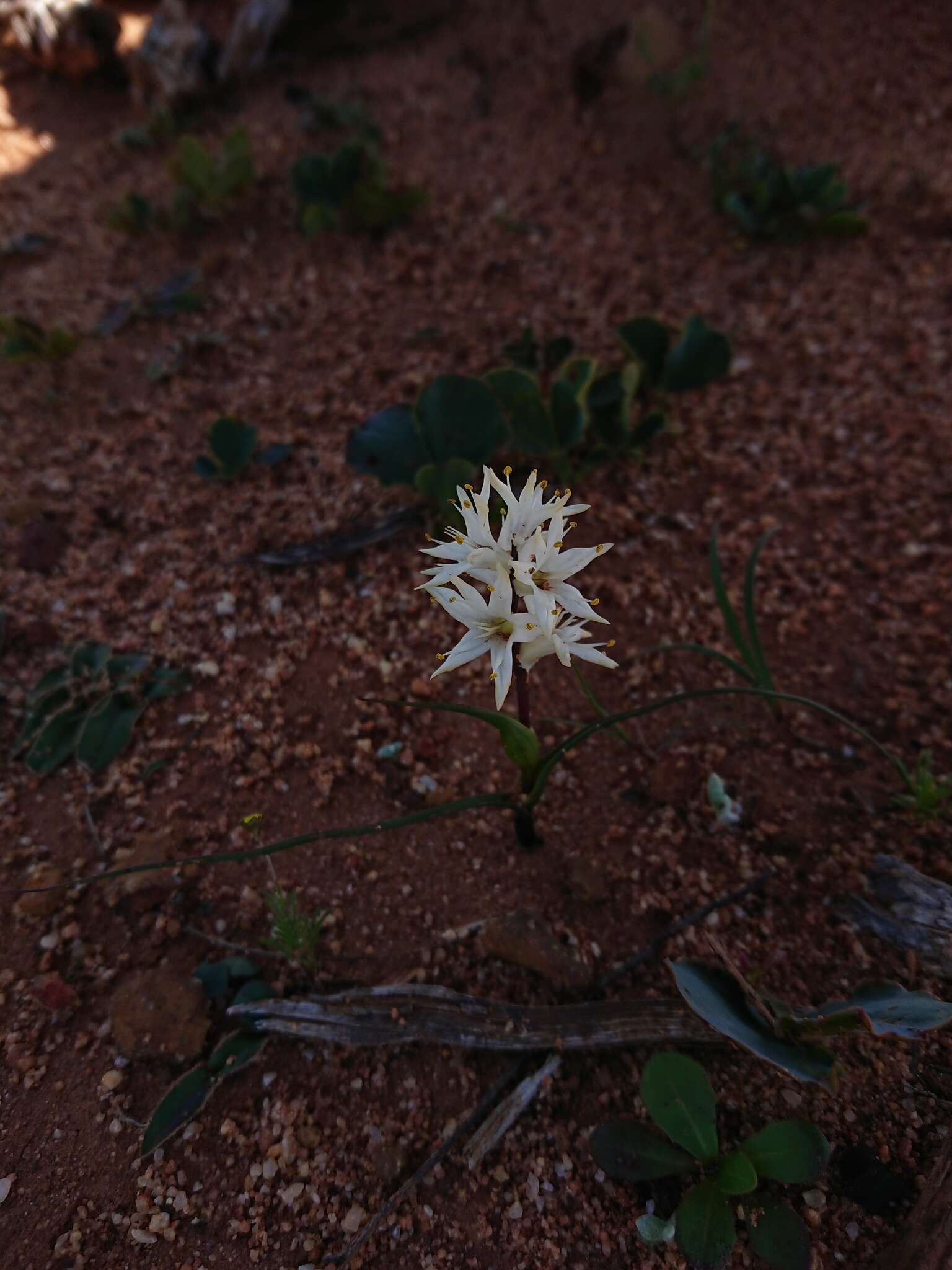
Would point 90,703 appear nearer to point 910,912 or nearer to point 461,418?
point 461,418

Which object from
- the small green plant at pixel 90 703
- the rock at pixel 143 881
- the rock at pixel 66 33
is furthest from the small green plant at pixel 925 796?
the rock at pixel 66 33

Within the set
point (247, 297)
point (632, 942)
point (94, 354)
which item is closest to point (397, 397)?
point (247, 297)

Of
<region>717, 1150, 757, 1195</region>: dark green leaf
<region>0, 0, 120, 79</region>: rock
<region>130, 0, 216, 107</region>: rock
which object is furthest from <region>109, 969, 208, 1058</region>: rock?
<region>0, 0, 120, 79</region>: rock

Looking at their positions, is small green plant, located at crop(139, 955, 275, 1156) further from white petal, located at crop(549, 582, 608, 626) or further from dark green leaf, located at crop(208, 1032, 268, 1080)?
white petal, located at crop(549, 582, 608, 626)

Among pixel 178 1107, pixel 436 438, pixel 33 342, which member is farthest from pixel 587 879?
pixel 33 342

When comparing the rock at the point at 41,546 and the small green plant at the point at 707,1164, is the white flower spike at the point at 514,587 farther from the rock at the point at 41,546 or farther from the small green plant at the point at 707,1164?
the rock at the point at 41,546

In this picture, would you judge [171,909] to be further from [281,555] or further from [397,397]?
[397,397]
